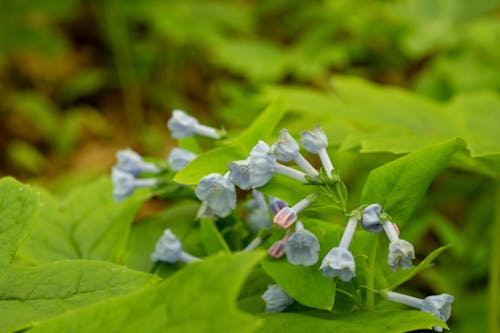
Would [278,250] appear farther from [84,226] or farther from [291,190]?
[84,226]

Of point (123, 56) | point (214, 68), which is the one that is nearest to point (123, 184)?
point (123, 56)

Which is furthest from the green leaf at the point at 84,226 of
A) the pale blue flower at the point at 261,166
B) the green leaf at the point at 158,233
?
the pale blue flower at the point at 261,166

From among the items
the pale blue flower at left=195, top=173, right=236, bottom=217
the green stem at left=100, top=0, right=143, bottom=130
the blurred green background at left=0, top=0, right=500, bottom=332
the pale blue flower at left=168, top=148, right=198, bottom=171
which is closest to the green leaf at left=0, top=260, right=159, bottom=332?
the pale blue flower at left=195, top=173, right=236, bottom=217

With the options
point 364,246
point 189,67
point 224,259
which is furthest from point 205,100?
point 224,259

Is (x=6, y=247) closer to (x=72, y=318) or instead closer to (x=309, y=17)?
(x=72, y=318)

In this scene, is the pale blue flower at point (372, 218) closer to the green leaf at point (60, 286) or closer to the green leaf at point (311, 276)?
the green leaf at point (311, 276)

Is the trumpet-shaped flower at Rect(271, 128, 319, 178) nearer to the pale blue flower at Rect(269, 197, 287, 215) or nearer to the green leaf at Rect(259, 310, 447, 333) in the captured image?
Answer: the pale blue flower at Rect(269, 197, 287, 215)
